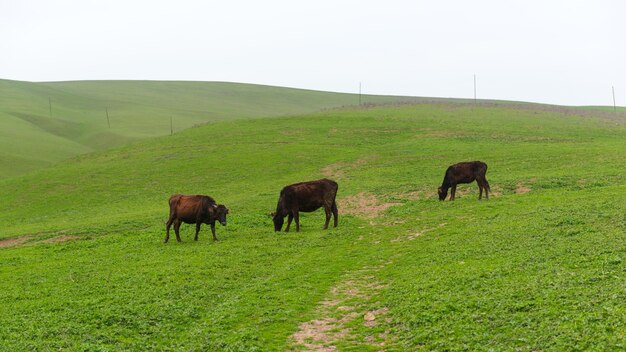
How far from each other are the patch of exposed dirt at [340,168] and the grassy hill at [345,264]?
41 centimetres

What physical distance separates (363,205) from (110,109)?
10707 cm

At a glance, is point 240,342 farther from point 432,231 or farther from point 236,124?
point 236,124

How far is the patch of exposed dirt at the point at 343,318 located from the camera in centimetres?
1173

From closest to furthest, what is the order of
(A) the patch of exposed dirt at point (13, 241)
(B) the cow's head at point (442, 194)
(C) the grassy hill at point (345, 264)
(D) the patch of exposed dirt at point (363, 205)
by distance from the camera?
(C) the grassy hill at point (345, 264), (A) the patch of exposed dirt at point (13, 241), (D) the patch of exposed dirt at point (363, 205), (B) the cow's head at point (442, 194)

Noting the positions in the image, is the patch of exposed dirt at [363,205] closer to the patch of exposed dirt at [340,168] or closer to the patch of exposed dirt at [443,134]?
the patch of exposed dirt at [340,168]

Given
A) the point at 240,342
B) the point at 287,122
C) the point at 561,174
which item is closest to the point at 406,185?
the point at 561,174

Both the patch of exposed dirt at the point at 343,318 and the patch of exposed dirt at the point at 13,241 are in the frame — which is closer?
the patch of exposed dirt at the point at 343,318

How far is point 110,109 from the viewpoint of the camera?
126312 millimetres

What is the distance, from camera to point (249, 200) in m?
38.1

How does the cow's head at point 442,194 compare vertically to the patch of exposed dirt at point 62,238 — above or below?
above

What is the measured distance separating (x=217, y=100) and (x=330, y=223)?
134584mm

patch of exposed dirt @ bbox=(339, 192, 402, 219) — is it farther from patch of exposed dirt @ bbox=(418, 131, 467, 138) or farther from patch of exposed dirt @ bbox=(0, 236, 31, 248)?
patch of exposed dirt @ bbox=(418, 131, 467, 138)

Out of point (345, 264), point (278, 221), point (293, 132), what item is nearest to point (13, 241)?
point (278, 221)

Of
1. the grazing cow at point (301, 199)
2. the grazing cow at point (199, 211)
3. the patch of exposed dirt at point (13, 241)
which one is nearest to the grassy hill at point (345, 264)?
the patch of exposed dirt at point (13, 241)
